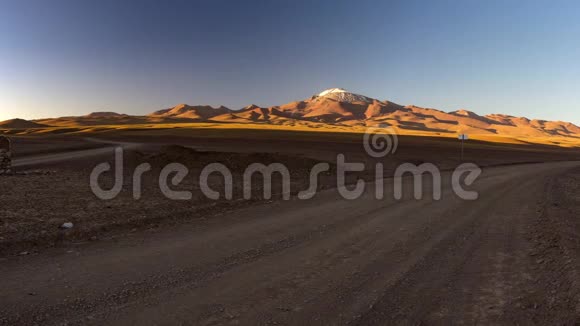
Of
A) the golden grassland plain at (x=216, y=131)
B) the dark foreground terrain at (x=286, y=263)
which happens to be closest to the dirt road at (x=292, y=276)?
the dark foreground terrain at (x=286, y=263)

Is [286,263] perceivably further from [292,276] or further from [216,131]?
[216,131]

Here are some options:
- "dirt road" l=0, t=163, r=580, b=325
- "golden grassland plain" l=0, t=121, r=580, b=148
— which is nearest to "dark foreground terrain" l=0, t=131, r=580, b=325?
"dirt road" l=0, t=163, r=580, b=325

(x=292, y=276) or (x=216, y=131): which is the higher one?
(x=216, y=131)

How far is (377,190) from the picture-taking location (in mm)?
16844

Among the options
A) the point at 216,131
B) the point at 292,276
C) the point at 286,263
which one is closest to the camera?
the point at 292,276

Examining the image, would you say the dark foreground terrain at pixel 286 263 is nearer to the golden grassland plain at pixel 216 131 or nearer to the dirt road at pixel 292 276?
the dirt road at pixel 292 276

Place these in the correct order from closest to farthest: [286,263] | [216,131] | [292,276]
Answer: [292,276]
[286,263]
[216,131]

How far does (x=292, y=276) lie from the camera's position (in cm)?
649

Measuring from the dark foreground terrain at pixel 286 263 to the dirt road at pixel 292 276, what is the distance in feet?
0.09

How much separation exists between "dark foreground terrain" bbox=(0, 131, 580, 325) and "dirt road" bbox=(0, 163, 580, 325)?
0.03 metres

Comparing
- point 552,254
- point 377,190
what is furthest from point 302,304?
point 377,190

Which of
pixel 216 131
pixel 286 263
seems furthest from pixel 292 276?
pixel 216 131

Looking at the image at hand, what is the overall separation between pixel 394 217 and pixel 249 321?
7.28m

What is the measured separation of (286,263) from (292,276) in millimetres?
667
